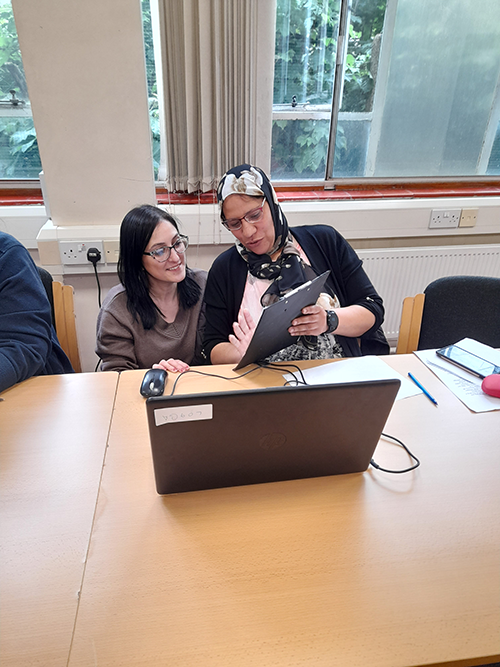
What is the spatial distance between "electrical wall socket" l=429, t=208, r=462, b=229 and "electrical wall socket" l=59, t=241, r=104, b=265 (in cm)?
175

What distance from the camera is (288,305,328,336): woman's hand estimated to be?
48.7 inches

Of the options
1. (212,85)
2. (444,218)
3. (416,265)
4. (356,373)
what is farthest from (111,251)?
(444,218)

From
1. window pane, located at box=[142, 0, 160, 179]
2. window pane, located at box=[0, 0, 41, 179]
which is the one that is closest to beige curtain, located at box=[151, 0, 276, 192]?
window pane, located at box=[142, 0, 160, 179]

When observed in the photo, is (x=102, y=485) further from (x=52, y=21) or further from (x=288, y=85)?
(x=288, y=85)

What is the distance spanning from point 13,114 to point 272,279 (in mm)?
1722

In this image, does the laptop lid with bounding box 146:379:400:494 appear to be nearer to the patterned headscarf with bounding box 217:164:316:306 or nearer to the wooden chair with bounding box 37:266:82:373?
the patterned headscarf with bounding box 217:164:316:306

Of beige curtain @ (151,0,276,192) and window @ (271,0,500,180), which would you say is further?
window @ (271,0,500,180)

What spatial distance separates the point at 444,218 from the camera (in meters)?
2.35

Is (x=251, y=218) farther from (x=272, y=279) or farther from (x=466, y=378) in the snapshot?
(x=466, y=378)

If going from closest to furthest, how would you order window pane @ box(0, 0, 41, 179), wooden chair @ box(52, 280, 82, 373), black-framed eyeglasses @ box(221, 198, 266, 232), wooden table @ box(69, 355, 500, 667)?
wooden table @ box(69, 355, 500, 667) < black-framed eyeglasses @ box(221, 198, 266, 232) < wooden chair @ box(52, 280, 82, 373) < window pane @ box(0, 0, 41, 179)

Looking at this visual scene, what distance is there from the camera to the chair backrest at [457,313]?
155 centimetres

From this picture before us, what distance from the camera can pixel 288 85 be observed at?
7.37ft

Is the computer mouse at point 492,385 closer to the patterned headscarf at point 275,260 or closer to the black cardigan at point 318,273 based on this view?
the black cardigan at point 318,273

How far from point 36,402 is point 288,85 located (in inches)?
79.3
